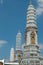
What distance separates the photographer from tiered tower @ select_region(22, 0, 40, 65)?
61.8m

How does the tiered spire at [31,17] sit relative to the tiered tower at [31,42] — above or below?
above

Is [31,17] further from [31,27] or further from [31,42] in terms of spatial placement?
[31,42]

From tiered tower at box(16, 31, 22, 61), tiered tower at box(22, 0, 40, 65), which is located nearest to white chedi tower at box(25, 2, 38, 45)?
tiered tower at box(22, 0, 40, 65)

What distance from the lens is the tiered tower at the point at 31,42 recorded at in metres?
61.8

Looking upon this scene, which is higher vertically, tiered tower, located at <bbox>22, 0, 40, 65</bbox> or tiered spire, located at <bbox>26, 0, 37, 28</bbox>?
tiered spire, located at <bbox>26, 0, 37, 28</bbox>

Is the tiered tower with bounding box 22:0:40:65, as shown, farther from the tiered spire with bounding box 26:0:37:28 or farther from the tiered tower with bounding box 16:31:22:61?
the tiered tower with bounding box 16:31:22:61

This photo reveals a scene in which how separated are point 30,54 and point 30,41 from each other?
3657 mm

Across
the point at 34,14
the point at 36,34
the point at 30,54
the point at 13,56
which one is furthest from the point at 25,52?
the point at 13,56

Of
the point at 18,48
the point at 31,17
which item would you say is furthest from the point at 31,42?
the point at 18,48

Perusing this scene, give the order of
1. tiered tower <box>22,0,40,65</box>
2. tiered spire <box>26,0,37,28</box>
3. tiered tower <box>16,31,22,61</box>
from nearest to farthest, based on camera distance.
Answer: tiered tower <box>22,0,40,65</box>, tiered spire <box>26,0,37,28</box>, tiered tower <box>16,31,22,61</box>

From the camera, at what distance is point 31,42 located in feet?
211

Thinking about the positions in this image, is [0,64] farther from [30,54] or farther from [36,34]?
[36,34]

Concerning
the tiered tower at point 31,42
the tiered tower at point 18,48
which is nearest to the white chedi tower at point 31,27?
the tiered tower at point 31,42

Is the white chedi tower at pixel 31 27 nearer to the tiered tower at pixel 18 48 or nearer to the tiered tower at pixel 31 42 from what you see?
the tiered tower at pixel 31 42
